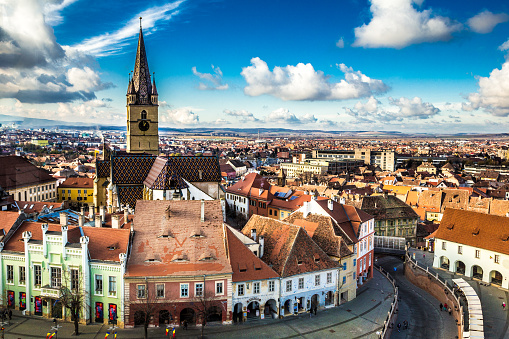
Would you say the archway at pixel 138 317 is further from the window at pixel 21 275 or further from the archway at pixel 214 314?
the window at pixel 21 275

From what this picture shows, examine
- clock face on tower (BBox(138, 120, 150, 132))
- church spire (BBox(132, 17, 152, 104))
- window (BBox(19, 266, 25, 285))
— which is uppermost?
church spire (BBox(132, 17, 152, 104))

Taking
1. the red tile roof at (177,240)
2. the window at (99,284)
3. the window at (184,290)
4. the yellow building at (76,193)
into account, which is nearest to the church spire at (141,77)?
the yellow building at (76,193)

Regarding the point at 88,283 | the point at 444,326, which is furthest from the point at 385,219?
the point at 88,283

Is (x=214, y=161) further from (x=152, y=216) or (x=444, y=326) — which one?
(x=444, y=326)

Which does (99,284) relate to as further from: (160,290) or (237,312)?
(237,312)

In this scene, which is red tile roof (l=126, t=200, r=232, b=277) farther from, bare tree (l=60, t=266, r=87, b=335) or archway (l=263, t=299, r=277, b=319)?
archway (l=263, t=299, r=277, b=319)

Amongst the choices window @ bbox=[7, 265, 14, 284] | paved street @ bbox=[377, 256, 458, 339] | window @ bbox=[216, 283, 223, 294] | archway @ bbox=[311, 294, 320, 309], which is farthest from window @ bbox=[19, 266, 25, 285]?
paved street @ bbox=[377, 256, 458, 339]

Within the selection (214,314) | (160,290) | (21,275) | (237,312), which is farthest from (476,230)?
(21,275)
